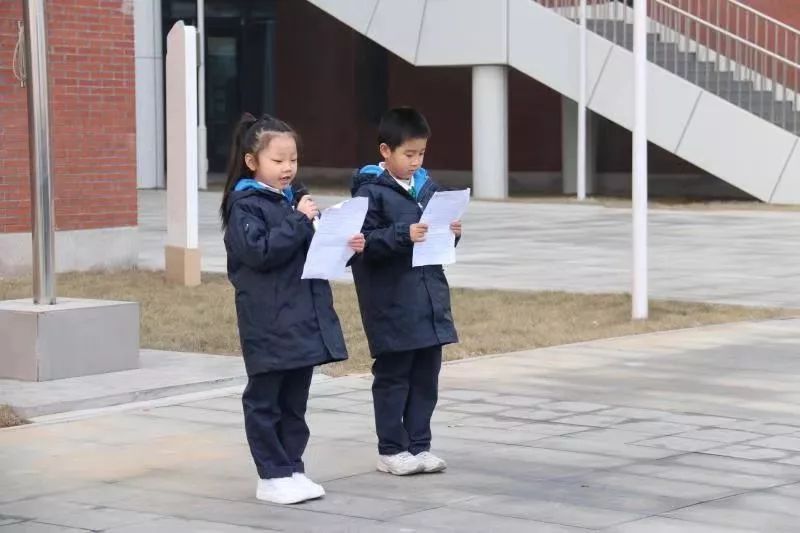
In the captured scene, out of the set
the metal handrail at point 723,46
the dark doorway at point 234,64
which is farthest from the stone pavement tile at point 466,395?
the dark doorway at point 234,64

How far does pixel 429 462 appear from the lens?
282 inches

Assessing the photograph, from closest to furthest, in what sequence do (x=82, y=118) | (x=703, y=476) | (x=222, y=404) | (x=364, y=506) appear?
1. (x=364, y=506)
2. (x=703, y=476)
3. (x=222, y=404)
4. (x=82, y=118)

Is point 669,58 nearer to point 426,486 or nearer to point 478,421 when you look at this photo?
point 478,421

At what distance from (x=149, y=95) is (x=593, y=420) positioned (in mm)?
25813

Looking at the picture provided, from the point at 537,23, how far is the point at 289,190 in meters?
22.5

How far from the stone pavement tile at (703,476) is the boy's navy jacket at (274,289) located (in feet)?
5.06

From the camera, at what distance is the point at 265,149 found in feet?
21.6

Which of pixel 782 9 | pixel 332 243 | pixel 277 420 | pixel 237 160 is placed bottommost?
pixel 277 420

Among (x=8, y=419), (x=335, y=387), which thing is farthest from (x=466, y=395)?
(x=8, y=419)

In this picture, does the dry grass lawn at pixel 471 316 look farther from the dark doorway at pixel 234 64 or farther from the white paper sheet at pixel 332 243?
the dark doorway at pixel 234 64

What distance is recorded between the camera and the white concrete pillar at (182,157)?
15.3 m

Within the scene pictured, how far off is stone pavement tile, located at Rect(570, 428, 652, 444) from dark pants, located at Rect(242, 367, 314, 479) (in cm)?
184

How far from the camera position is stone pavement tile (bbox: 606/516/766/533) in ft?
19.8

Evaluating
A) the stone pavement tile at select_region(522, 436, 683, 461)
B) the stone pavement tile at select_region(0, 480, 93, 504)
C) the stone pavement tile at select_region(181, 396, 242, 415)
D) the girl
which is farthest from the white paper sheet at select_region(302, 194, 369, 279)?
the stone pavement tile at select_region(181, 396, 242, 415)
